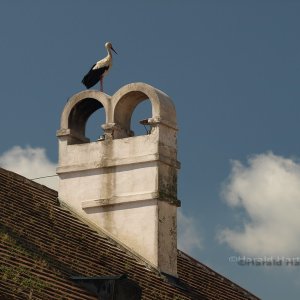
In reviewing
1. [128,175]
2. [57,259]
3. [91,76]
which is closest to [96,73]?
[91,76]

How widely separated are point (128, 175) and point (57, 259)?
4.40 meters

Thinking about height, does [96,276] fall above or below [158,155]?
below

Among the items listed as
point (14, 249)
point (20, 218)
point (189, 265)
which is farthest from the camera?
point (189, 265)

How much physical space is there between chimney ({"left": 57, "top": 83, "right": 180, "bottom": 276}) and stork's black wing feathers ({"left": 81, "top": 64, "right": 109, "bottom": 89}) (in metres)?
0.34

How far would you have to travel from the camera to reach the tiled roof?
69.5 ft

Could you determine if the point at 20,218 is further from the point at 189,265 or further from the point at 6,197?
the point at 189,265

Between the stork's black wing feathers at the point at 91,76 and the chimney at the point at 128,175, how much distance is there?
344 mm

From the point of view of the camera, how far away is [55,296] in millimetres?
20891

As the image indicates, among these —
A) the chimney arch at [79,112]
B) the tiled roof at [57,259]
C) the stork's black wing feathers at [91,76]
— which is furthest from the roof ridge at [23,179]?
the stork's black wing feathers at [91,76]

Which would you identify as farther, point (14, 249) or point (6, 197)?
point (6, 197)

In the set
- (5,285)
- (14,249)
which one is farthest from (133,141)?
(5,285)

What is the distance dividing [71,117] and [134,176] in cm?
219

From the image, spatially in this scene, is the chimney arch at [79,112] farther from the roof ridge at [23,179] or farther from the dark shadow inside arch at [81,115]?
the roof ridge at [23,179]

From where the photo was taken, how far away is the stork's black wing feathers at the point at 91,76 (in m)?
28.3
